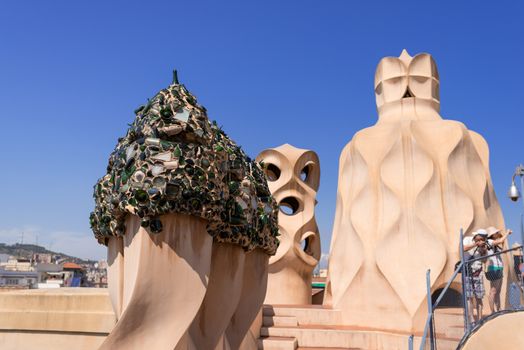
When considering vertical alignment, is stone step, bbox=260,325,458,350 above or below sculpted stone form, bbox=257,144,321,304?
below

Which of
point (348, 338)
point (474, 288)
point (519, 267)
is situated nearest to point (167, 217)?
point (474, 288)

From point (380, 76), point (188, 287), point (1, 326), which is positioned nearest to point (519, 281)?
point (188, 287)

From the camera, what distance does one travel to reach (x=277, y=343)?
432 inches

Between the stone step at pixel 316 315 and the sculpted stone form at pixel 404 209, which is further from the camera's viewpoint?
the stone step at pixel 316 315

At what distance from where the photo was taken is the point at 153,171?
12.2 feet

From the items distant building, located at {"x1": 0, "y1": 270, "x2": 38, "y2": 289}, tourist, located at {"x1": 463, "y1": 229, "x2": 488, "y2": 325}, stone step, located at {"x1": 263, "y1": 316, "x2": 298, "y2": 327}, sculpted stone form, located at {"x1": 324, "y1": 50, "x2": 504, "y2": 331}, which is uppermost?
sculpted stone form, located at {"x1": 324, "y1": 50, "x2": 504, "y2": 331}

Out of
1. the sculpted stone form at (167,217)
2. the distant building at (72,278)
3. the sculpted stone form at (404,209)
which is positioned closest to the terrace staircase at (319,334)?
the sculpted stone form at (404,209)

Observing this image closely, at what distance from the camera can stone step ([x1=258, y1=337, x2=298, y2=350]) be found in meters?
10.9

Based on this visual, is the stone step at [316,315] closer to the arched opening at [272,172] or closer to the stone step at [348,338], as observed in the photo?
the stone step at [348,338]

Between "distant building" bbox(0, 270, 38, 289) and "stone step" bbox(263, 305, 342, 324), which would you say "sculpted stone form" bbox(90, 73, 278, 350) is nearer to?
"stone step" bbox(263, 305, 342, 324)

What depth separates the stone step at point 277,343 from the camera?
1088 cm

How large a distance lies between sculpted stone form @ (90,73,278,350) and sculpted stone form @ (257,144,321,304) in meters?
12.5

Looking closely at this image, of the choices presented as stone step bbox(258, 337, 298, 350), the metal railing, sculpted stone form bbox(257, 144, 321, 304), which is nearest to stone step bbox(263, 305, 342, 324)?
stone step bbox(258, 337, 298, 350)

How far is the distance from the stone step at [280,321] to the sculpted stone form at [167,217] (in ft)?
27.0
